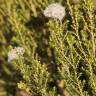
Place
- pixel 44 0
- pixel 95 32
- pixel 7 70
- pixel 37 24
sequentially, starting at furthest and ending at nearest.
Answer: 1. pixel 7 70
2. pixel 37 24
3. pixel 44 0
4. pixel 95 32

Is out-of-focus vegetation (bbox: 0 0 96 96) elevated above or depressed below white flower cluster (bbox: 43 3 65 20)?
below

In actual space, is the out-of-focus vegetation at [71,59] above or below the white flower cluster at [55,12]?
below

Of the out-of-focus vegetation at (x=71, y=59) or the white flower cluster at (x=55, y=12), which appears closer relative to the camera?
the out-of-focus vegetation at (x=71, y=59)

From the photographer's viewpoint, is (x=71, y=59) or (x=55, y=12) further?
(x=55, y=12)

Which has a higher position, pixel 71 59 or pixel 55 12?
pixel 55 12

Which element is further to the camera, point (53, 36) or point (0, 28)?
point (0, 28)

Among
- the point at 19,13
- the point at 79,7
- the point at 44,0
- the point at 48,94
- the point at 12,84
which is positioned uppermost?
the point at 19,13

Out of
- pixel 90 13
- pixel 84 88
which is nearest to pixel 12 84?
pixel 84 88

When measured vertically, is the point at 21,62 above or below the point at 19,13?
below

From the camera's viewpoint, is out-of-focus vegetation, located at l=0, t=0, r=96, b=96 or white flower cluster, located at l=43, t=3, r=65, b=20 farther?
white flower cluster, located at l=43, t=3, r=65, b=20

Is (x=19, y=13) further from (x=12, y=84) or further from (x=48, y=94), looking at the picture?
(x=48, y=94)

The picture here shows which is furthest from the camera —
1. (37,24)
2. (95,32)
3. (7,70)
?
(7,70)
